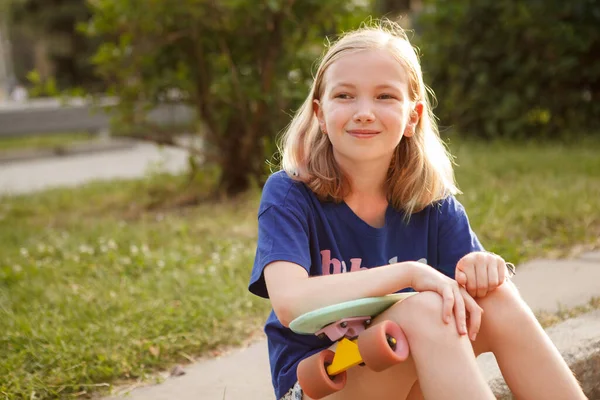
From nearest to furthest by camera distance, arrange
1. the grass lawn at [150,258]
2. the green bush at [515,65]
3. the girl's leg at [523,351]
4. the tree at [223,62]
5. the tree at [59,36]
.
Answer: the girl's leg at [523,351] < the grass lawn at [150,258] < the tree at [223,62] < the green bush at [515,65] < the tree at [59,36]

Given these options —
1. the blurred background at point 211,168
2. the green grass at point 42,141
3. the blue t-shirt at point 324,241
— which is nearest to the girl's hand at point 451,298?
the blue t-shirt at point 324,241

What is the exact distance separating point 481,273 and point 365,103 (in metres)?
0.52

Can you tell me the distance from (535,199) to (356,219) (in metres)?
2.68

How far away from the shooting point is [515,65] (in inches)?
280

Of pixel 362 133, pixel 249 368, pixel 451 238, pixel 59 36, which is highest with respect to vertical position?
pixel 59 36

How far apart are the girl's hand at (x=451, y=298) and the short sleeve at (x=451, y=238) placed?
30 centimetres

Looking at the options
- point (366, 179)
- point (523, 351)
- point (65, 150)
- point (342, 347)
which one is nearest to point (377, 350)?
point (342, 347)

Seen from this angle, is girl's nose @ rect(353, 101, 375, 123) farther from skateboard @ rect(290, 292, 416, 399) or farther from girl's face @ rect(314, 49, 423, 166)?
skateboard @ rect(290, 292, 416, 399)

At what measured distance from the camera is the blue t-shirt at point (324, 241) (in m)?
1.86

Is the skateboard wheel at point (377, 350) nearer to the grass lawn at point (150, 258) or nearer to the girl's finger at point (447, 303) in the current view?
the girl's finger at point (447, 303)

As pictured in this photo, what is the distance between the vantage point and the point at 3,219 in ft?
16.7

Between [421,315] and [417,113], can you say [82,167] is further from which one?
[421,315]

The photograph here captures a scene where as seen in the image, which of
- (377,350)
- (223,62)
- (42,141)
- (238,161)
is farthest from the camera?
(42,141)

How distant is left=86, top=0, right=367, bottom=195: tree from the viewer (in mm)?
4848
